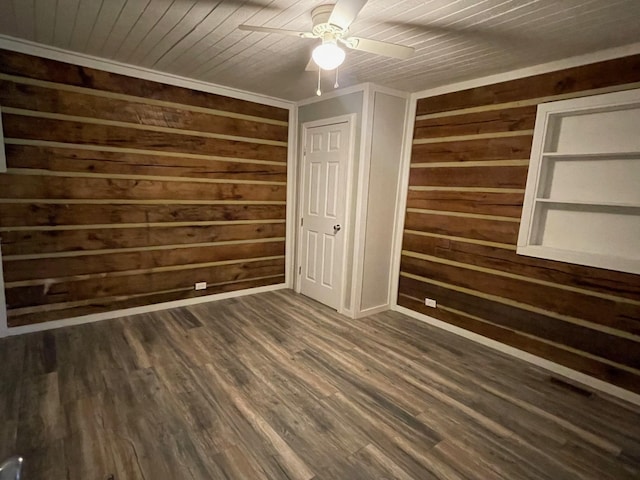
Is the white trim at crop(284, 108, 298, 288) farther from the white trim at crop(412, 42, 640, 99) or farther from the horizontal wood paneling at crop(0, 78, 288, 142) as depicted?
the white trim at crop(412, 42, 640, 99)

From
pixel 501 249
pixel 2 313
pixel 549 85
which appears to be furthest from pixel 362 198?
pixel 2 313

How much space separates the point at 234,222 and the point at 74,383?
214cm

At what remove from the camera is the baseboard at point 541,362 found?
235 centimetres

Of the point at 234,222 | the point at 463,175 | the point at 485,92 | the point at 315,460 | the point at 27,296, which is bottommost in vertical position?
the point at 315,460

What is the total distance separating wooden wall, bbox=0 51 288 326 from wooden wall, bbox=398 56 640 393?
1.84m

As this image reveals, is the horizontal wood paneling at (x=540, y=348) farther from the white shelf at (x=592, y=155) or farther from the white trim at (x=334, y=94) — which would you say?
the white trim at (x=334, y=94)

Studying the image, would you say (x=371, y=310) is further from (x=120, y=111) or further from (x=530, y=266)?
(x=120, y=111)

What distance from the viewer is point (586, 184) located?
2.49 meters

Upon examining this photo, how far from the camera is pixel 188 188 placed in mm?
3529

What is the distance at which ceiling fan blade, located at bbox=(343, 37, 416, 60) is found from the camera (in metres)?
1.84

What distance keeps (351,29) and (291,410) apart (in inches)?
96.8

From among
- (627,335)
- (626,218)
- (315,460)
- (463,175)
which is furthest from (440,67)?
(315,460)

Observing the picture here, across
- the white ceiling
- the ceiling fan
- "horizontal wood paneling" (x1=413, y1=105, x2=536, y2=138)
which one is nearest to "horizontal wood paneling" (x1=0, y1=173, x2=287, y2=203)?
the white ceiling

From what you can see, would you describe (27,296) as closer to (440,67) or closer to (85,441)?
(85,441)
